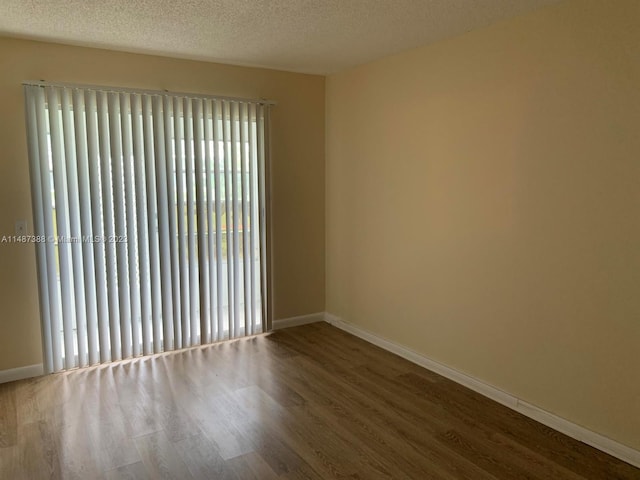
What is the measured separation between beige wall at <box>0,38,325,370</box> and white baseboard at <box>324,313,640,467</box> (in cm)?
100

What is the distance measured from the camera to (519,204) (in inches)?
115

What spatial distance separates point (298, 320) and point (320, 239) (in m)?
0.87

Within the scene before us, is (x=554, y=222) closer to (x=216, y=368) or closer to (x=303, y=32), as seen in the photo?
(x=303, y=32)

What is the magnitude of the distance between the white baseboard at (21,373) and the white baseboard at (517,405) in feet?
8.88

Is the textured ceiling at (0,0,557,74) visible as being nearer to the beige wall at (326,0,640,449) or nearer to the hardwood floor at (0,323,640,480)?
the beige wall at (326,0,640,449)

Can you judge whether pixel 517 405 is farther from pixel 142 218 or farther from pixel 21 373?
pixel 21 373

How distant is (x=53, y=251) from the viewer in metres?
3.48

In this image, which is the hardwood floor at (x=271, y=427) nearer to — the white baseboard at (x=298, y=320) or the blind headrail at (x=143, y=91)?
the white baseboard at (x=298, y=320)

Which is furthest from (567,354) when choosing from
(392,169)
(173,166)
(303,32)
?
(173,166)

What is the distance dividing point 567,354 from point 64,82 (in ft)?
12.8

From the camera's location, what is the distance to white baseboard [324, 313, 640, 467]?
8.20 feet

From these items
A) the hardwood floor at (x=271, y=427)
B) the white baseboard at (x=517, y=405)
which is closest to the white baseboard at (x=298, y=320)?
the white baseboard at (x=517, y=405)

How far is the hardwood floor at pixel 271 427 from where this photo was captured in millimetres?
2395

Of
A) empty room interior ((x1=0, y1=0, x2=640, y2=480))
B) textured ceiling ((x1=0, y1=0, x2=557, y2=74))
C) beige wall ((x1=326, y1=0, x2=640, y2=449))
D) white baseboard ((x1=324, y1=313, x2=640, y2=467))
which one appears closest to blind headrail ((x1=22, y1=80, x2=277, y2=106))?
empty room interior ((x1=0, y1=0, x2=640, y2=480))
